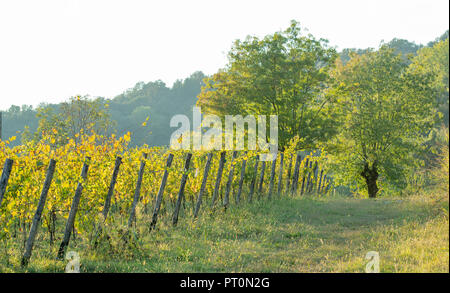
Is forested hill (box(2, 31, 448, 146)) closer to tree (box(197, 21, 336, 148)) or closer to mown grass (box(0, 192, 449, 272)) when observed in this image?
tree (box(197, 21, 336, 148))

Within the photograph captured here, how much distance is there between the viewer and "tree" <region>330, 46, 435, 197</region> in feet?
74.7

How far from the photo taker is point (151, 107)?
308ft

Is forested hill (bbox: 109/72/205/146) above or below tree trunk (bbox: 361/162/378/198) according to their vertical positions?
above

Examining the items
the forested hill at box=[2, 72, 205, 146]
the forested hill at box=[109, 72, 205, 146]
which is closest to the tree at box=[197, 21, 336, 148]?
the forested hill at box=[2, 72, 205, 146]

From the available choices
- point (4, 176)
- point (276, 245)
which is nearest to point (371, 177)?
point (276, 245)

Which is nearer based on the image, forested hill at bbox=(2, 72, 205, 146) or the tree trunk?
the tree trunk

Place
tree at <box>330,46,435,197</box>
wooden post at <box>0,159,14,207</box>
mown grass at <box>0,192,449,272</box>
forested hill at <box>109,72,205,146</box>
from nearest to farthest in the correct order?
wooden post at <box>0,159,14,207</box> → mown grass at <box>0,192,449,272</box> → tree at <box>330,46,435,197</box> → forested hill at <box>109,72,205,146</box>

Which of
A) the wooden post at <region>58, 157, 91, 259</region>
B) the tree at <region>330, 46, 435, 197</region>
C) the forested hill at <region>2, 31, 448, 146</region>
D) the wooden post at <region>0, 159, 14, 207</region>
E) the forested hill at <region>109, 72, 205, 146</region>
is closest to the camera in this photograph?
the wooden post at <region>0, 159, 14, 207</region>

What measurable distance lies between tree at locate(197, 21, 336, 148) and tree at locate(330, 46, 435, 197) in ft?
4.58

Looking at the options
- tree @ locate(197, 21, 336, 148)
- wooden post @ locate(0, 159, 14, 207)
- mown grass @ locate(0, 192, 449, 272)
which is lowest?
mown grass @ locate(0, 192, 449, 272)

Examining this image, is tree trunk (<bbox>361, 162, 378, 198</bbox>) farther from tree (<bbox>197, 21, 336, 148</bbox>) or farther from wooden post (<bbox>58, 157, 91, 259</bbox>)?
wooden post (<bbox>58, 157, 91, 259</bbox>)

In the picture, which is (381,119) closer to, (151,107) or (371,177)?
(371,177)

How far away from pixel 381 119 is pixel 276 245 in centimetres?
1625
